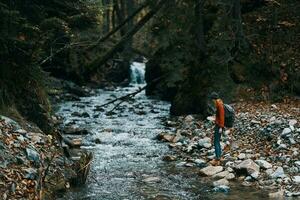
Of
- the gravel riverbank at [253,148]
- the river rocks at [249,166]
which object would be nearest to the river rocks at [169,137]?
the gravel riverbank at [253,148]

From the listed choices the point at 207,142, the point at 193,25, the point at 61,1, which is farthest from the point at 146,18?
the point at 61,1

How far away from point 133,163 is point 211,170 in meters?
2.25

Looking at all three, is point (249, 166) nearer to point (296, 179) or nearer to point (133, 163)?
point (296, 179)

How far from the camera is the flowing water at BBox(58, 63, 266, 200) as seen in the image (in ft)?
34.4

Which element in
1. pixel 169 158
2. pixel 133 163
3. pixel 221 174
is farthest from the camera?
pixel 169 158

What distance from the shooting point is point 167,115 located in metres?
21.1

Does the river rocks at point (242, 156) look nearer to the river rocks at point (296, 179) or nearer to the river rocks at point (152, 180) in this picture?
the river rocks at point (296, 179)

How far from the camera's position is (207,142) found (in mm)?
15125

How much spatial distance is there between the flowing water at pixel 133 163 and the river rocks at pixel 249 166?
0.89 metres

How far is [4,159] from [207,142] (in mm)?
7747

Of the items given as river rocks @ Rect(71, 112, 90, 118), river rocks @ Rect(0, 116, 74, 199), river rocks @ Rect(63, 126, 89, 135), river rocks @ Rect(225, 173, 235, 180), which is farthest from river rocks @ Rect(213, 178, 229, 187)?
river rocks @ Rect(71, 112, 90, 118)

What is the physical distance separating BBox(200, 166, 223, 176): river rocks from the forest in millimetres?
32

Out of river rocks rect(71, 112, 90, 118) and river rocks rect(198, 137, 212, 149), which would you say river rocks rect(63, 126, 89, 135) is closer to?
river rocks rect(71, 112, 90, 118)

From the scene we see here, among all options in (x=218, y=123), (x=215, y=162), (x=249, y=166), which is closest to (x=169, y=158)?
(x=215, y=162)
